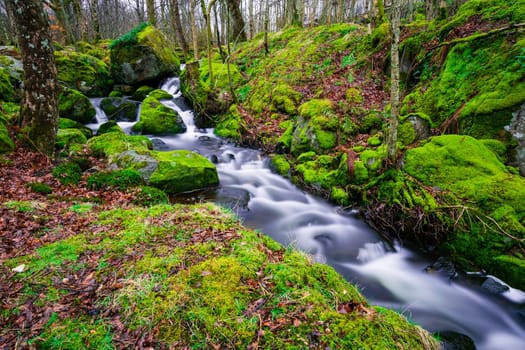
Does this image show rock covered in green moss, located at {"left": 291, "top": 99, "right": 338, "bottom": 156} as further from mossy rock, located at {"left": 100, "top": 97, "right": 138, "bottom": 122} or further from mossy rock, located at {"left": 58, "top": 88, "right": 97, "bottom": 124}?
mossy rock, located at {"left": 58, "top": 88, "right": 97, "bottom": 124}

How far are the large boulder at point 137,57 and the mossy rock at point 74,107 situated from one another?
544 centimetres

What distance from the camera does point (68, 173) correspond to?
6.57 meters

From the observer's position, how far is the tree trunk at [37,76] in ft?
20.6

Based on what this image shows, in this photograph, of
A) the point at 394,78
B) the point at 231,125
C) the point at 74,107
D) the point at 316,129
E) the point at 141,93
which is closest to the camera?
the point at 394,78

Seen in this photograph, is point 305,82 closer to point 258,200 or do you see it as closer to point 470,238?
point 258,200

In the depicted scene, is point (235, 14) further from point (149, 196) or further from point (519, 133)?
point (519, 133)

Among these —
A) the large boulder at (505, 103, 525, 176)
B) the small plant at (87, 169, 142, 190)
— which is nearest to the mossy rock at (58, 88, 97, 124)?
the small plant at (87, 169, 142, 190)

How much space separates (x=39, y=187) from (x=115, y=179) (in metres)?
1.44

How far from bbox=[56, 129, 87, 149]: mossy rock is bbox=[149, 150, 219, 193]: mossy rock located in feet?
8.61

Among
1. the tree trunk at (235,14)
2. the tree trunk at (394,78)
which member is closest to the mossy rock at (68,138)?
the tree trunk at (394,78)

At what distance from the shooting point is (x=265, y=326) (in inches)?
94.7

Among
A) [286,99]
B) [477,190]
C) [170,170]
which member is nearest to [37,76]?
[170,170]

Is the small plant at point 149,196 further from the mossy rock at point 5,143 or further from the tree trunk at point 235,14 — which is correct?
the tree trunk at point 235,14

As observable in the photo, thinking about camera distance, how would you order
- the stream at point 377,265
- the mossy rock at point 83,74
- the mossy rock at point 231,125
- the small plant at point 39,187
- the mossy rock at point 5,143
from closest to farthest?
the stream at point 377,265, the small plant at point 39,187, the mossy rock at point 5,143, the mossy rock at point 231,125, the mossy rock at point 83,74
